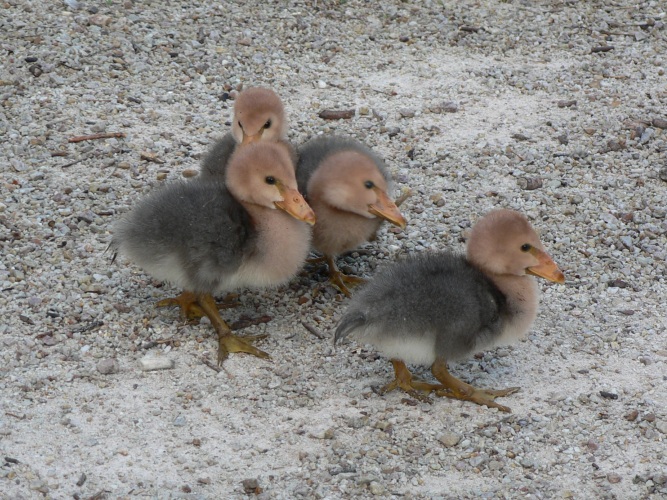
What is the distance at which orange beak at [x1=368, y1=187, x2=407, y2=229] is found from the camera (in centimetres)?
545

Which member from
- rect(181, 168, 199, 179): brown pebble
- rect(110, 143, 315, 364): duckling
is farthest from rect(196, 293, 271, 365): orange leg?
rect(181, 168, 199, 179): brown pebble

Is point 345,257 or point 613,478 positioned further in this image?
point 345,257

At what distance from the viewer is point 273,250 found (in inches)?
206

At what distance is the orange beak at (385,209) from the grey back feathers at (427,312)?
0.57m

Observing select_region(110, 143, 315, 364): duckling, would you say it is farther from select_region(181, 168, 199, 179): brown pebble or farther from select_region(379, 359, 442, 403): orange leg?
select_region(181, 168, 199, 179): brown pebble

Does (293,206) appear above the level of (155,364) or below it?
above

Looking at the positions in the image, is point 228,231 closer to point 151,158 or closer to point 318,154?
point 318,154

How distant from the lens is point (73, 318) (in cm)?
543

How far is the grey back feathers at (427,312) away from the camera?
15.5 ft

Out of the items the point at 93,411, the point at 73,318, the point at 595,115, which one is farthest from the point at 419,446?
the point at 595,115

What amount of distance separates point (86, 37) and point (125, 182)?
6.58 feet

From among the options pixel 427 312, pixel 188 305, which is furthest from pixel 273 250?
pixel 427 312

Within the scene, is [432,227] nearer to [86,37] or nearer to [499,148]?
[499,148]

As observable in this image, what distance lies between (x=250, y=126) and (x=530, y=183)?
75.3 inches
